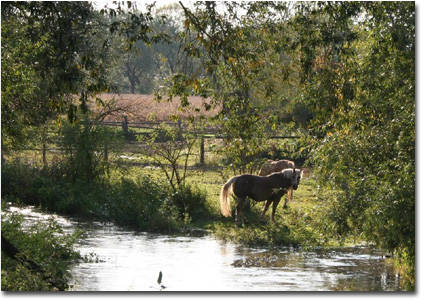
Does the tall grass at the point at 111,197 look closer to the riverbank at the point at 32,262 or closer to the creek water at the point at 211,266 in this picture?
the creek water at the point at 211,266

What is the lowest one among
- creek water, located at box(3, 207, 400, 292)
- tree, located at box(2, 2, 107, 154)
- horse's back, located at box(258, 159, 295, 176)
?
creek water, located at box(3, 207, 400, 292)

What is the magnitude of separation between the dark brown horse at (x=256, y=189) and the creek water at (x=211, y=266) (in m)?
1.46

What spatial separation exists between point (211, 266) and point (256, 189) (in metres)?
5.31

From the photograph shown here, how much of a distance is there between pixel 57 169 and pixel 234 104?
37.5 ft

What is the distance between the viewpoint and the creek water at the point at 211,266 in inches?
475

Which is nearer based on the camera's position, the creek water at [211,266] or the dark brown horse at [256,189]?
the creek water at [211,266]

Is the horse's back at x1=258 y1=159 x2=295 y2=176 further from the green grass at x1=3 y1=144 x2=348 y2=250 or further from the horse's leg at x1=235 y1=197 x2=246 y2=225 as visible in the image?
the horse's leg at x1=235 y1=197 x2=246 y2=225

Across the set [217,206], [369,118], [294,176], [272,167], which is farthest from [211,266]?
[272,167]

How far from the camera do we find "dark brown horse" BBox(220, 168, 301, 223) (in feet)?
61.9

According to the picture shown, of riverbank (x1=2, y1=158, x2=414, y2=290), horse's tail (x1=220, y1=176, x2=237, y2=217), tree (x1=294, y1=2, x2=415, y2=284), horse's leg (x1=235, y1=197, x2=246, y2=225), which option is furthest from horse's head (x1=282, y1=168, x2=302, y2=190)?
tree (x1=294, y1=2, x2=415, y2=284)

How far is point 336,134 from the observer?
1206 cm

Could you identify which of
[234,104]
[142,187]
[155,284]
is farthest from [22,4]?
[142,187]

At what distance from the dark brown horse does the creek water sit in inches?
57.6

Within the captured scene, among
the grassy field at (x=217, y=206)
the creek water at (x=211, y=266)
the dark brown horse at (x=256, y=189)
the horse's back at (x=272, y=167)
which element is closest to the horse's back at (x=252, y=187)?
the dark brown horse at (x=256, y=189)
